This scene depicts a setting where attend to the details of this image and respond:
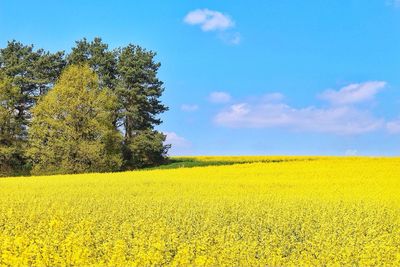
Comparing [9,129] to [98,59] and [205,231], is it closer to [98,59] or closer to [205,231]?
[98,59]

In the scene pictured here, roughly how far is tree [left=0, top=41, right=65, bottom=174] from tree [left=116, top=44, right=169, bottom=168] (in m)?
8.63

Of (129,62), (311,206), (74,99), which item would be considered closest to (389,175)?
(311,206)

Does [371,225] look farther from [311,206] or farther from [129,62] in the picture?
[129,62]

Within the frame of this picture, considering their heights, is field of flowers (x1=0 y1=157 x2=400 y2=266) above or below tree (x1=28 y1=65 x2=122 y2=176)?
below

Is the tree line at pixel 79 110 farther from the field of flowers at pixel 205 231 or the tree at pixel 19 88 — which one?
the field of flowers at pixel 205 231

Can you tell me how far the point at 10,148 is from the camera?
55.3 metres

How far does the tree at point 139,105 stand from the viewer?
58656mm

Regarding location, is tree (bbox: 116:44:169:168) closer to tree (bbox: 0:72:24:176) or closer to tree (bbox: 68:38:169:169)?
tree (bbox: 68:38:169:169)

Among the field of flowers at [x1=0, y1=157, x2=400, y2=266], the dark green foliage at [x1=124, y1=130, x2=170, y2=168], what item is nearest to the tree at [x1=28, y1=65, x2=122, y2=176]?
the dark green foliage at [x1=124, y1=130, x2=170, y2=168]

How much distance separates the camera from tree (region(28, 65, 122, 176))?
50594 mm

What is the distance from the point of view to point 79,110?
51.6m

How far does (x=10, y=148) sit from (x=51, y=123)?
762 centimetres

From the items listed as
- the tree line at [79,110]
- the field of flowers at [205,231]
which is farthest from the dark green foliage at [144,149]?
the field of flowers at [205,231]

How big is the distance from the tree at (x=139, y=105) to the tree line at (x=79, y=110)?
112 millimetres
